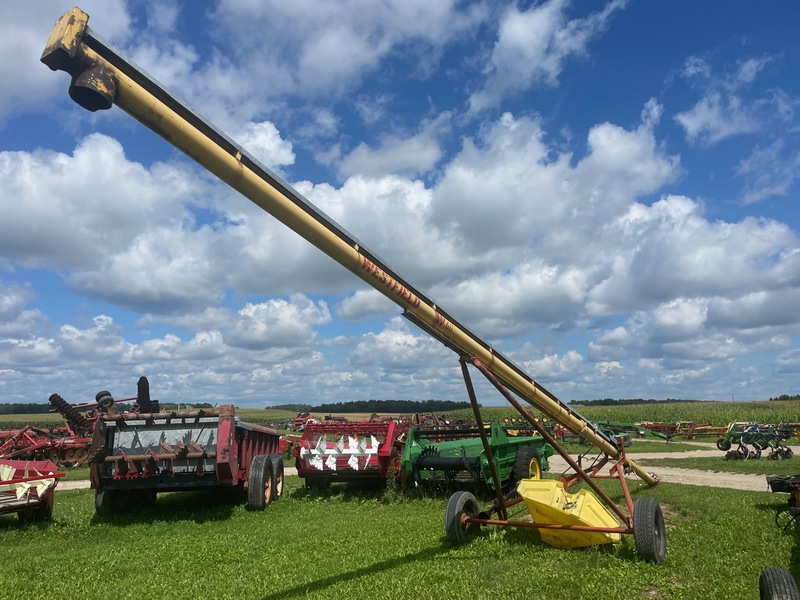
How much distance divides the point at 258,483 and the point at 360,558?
4250 millimetres

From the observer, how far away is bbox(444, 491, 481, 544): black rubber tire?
7.80 metres

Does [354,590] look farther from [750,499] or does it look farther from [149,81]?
[750,499]

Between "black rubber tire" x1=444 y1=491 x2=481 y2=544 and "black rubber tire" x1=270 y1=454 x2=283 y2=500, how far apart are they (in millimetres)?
5240

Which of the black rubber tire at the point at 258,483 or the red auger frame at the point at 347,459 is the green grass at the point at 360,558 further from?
the red auger frame at the point at 347,459

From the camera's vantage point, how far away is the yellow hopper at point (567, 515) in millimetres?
7352

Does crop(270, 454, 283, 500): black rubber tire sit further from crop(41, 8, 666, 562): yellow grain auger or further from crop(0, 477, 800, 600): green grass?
crop(41, 8, 666, 562): yellow grain auger

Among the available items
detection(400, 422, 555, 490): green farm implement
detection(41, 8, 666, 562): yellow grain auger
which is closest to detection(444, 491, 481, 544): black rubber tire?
detection(41, 8, 666, 562): yellow grain auger

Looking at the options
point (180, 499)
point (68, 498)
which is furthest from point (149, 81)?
point (68, 498)

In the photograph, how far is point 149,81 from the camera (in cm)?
405

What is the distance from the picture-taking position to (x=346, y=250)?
5.53 metres

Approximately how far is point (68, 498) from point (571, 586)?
1295 centimetres

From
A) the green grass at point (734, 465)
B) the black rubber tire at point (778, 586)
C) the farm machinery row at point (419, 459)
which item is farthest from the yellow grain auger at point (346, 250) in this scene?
the green grass at point (734, 465)

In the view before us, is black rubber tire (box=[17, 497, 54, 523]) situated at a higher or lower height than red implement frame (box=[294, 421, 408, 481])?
lower

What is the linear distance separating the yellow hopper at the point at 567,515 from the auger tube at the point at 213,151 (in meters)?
2.12
